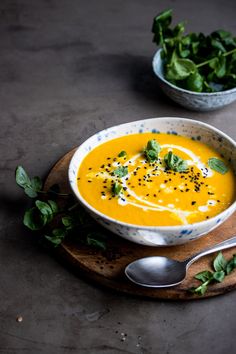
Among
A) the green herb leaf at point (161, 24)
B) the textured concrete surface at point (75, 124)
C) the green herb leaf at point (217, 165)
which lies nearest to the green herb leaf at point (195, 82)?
the textured concrete surface at point (75, 124)

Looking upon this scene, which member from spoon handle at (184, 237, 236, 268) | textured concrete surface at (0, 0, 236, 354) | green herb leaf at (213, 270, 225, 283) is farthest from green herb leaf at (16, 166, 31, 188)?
green herb leaf at (213, 270, 225, 283)

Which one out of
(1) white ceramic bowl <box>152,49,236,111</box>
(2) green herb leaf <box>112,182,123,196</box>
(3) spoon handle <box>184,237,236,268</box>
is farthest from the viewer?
(1) white ceramic bowl <box>152,49,236,111</box>

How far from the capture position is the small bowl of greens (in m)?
2.64

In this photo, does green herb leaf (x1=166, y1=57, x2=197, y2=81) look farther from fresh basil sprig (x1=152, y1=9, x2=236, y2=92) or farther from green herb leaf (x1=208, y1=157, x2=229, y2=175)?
green herb leaf (x1=208, y1=157, x2=229, y2=175)

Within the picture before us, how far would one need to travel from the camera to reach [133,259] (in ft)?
6.29

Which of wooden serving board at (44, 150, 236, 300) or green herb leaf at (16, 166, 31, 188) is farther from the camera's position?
green herb leaf at (16, 166, 31, 188)

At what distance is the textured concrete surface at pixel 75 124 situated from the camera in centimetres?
175

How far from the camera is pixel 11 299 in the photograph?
6.13ft

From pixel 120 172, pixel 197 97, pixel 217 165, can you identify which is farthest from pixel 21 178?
pixel 197 97

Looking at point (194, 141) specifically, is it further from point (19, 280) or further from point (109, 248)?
point (19, 280)

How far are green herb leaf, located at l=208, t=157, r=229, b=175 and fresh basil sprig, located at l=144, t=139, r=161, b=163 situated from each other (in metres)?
0.20

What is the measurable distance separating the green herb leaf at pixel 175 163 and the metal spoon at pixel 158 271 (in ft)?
1.12

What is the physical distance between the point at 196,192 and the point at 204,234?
17 centimetres

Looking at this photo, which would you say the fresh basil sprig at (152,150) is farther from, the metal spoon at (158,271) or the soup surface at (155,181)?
the metal spoon at (158,271)
